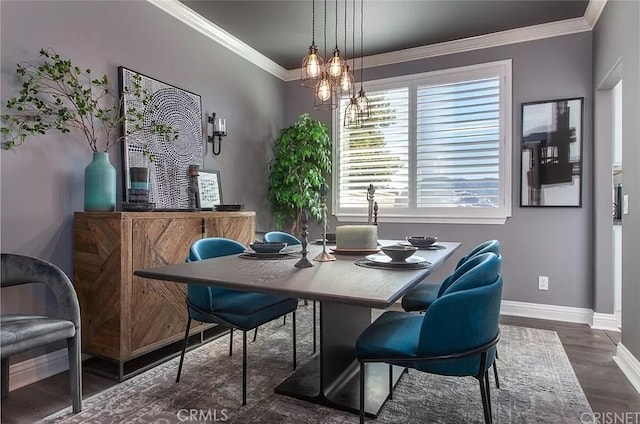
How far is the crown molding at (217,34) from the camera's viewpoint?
10.4ft

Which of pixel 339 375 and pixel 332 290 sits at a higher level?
pixel 332 290

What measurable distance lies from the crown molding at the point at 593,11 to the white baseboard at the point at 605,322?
2574mm

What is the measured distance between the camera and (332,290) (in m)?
1.30

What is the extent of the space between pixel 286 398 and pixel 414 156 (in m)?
2.95

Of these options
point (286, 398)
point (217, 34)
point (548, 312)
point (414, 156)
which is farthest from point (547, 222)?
point (217, 34)

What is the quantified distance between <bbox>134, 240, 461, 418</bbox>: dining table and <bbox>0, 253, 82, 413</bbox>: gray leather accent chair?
605 millimetres

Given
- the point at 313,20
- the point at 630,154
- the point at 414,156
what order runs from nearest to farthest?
the point at 630,154
the point at 313,20
the point at 414,156

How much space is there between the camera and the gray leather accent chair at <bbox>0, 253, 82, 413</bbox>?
172 cm

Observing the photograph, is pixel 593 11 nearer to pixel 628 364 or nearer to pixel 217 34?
pixel 628 364

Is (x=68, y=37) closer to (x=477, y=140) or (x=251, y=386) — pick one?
(x=251, y=386)

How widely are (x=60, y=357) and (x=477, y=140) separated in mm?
3946

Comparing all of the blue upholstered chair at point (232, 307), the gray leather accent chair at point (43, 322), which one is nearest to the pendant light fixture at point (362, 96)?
the blue upholstered chair at point (232, 307)

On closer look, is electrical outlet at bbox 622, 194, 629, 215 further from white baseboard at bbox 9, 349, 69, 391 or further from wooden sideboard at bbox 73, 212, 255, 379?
white baseboard at bbox 9, 349, 69, 391

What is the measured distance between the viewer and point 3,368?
6.66 ft
